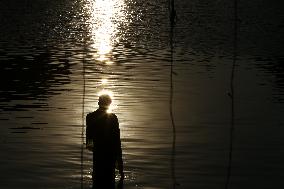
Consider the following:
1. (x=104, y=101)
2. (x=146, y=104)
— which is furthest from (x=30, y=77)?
(x=104, y=101)

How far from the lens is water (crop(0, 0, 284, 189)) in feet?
62.6

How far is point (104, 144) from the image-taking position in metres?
12.7

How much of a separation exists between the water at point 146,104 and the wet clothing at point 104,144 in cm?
462

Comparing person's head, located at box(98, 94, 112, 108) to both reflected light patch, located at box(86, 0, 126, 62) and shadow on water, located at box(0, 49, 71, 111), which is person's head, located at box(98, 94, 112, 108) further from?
reflected light patch, located at box(86, 0, 126, 62)

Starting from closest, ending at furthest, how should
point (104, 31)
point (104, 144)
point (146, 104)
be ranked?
point (104, 144) → point (146, 104) → point (104, 31)

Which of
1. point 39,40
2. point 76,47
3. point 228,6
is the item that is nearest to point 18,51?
point 76,47

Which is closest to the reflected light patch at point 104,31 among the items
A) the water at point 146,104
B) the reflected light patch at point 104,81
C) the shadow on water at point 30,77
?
the water at point 146,104

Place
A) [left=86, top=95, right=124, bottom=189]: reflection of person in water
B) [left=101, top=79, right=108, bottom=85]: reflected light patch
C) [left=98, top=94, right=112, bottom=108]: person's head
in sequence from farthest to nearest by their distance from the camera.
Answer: [left=101, top=79, right=108, bottom=85]: reflected light patch
[left=86, top=95, right=124, bottom=189]: reflection of person in water
[left=98, top=94, right=112, bottom=108]: person's head

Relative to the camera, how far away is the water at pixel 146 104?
751 inches

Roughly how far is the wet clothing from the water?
462 cm

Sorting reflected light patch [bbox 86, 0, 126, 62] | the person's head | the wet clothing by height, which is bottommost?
reflected light patch [bbox 86, 0, 126, 62]

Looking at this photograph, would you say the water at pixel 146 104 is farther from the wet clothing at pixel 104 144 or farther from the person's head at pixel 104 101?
the person's head at pixel 104 101

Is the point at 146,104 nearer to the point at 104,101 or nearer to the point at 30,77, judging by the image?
the point at 30,77

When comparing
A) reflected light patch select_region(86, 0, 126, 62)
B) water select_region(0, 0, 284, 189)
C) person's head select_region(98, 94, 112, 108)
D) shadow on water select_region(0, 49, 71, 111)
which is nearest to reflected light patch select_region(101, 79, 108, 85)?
water select_region(0, 0, 284, 189)
